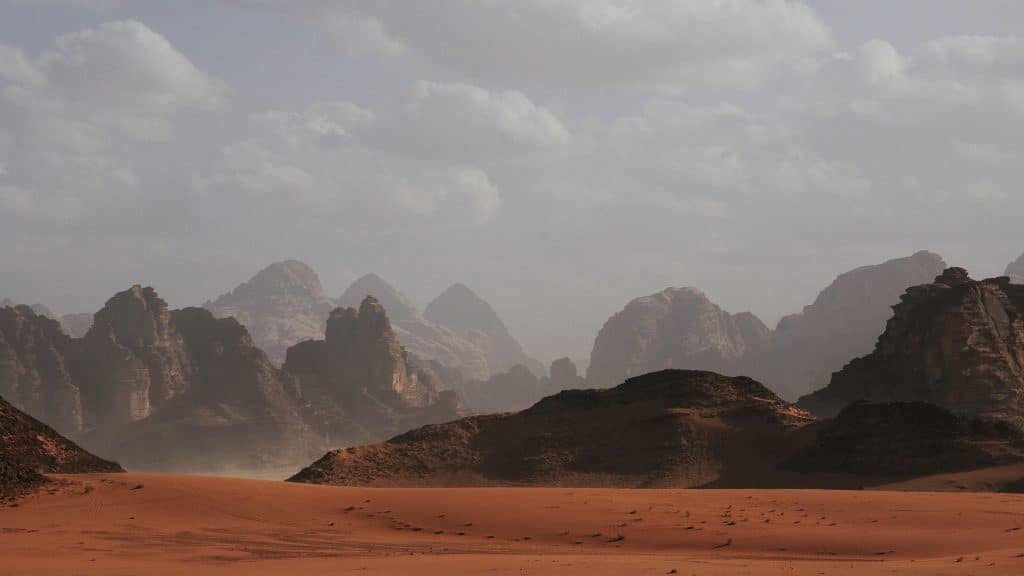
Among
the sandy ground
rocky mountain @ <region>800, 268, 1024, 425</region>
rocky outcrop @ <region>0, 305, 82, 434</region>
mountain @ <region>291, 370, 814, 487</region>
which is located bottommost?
the sandy ground

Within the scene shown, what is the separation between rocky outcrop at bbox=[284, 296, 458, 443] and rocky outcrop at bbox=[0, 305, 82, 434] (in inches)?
1368

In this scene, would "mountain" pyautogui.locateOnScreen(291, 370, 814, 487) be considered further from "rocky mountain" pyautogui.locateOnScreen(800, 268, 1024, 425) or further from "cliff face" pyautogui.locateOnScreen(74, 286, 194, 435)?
"cliff face" pyautogui.locateOnScreen(74, 286, 194, 435)

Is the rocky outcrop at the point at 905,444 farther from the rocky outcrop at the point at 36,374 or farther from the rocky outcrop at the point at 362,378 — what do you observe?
the rocky outcrop at the point at 36,374

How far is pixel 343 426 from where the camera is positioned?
165 m

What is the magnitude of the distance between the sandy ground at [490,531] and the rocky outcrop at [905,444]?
72.1ft

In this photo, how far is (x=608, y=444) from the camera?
62.7 m

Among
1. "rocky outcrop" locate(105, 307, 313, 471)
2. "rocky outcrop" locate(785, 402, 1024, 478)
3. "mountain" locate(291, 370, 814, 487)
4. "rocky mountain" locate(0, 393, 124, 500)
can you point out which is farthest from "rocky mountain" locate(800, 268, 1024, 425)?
"rocky outcrop" locate(105, 307, 313, 471)

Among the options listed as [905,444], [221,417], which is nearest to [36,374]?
[221,417]

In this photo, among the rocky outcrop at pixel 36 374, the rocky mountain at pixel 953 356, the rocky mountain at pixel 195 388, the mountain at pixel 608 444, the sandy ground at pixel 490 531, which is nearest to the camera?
the sandy ground at pixel 490 531

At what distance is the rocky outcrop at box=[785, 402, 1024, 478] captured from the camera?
5519 cm

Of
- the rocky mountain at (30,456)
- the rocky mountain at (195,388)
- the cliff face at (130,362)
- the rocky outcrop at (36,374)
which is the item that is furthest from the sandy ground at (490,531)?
the cliff face at (130,362)

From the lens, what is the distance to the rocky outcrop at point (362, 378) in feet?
557

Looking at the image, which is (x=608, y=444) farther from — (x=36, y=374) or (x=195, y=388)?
(x=36, y=374)

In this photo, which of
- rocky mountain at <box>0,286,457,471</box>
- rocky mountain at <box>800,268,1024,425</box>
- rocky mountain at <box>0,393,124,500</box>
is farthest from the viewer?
rocky mountain at <box>0,286,457,471</box>
